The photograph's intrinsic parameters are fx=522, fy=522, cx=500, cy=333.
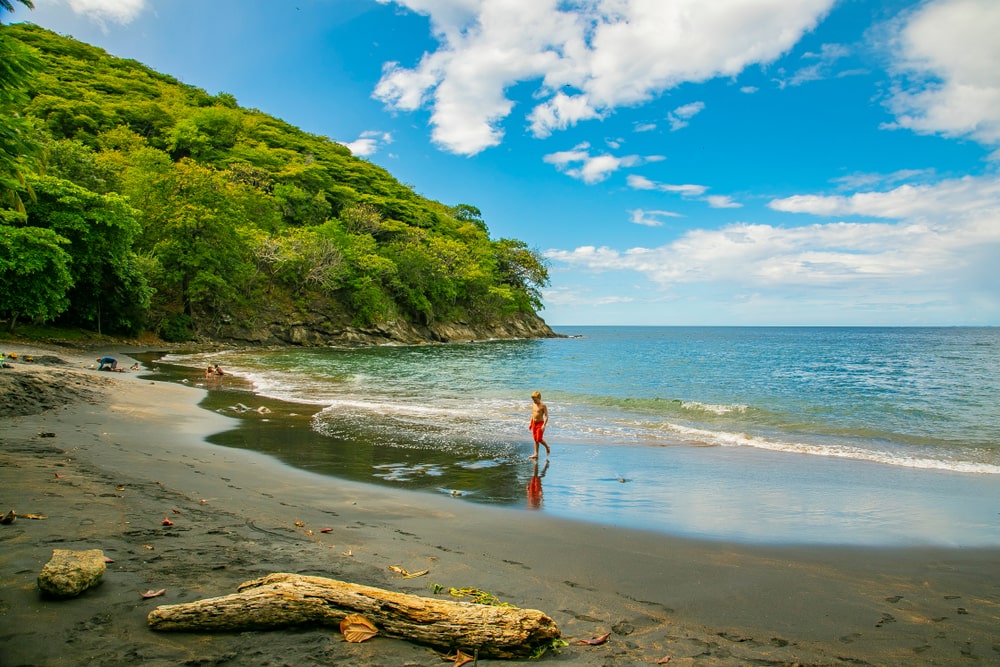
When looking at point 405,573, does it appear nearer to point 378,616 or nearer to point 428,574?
point 428,574

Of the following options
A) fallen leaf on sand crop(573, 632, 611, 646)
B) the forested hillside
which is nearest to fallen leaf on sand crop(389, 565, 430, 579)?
fallen leaf on sand crop(573, 632, 611, 646)

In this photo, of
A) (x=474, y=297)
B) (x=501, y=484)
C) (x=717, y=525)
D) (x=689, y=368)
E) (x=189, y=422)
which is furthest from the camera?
(x=474, y=297)

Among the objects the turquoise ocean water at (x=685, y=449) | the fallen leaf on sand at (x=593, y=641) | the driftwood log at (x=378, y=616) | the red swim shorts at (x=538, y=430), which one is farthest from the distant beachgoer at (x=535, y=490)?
the driftwood log at (x=378, y=616)

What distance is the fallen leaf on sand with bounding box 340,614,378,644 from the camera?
3.34 metres

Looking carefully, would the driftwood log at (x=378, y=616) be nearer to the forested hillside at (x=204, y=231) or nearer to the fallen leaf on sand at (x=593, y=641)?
the fallen leaf on sand at (x=593, y=641)

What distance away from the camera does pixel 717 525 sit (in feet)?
22.6

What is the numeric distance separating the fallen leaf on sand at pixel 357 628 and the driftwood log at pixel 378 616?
0.04 metres

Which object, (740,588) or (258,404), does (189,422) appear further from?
(740,588)

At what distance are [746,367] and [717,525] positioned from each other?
34.2 m

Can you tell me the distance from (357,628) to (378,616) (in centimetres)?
15

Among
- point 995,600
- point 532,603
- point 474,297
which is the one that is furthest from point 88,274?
point 474,297

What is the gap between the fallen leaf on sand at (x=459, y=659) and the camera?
3.23 meters

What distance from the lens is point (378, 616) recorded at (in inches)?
137

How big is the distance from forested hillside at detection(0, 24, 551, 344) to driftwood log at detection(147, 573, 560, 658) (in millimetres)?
4474
